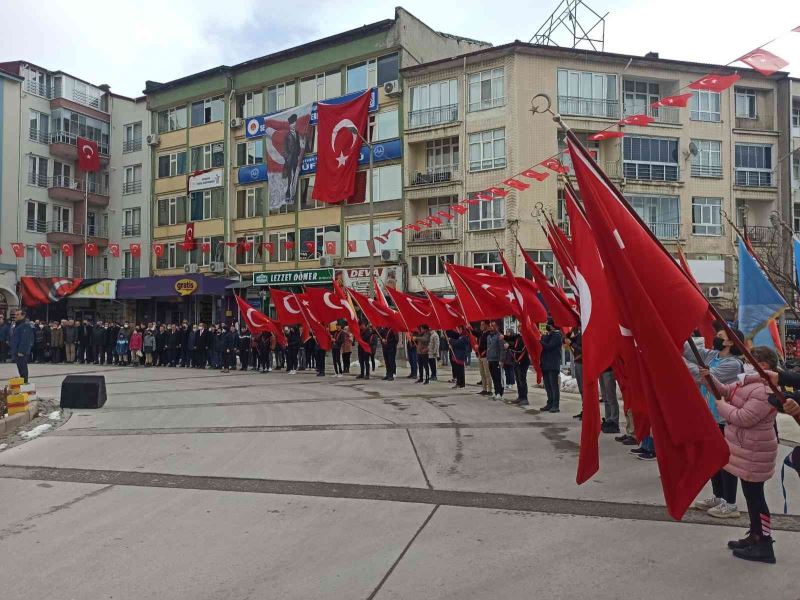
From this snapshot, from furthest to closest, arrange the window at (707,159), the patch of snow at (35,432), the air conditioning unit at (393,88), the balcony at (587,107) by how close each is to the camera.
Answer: the air conditioning unit at (393,88) < the window at (707,159) < the balcony at (587,107) < the patch of snow at (35,432)

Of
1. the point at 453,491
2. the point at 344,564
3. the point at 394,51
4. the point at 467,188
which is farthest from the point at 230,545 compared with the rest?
the point at 394,51

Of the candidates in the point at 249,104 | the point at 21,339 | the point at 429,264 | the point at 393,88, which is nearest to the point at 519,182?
the point at 21,339

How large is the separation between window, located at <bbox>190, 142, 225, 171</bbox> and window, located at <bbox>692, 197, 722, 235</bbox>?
28.1 m

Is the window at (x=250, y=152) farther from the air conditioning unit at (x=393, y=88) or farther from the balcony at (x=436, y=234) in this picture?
the balcony at (x=436, y=234)

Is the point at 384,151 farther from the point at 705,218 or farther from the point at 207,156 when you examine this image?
the point at 705,218

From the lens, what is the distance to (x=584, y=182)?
225 inches

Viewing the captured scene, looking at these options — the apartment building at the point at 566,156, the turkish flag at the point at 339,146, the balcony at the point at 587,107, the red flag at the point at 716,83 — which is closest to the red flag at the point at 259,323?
the apartment building at the point at 566,156

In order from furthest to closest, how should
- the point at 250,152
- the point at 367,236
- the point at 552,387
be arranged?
the point at 250,152 → the point at 367,236 → the point at 552,387

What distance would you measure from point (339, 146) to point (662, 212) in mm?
17218

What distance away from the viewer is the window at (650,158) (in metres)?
35.0

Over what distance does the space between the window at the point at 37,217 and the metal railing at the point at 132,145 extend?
6.79m

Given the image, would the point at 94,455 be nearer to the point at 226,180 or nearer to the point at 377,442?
the point at 377,442

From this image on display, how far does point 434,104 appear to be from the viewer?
36.1 m

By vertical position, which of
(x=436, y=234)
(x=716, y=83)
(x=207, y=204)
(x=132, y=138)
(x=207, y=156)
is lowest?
(x=716, y=83)
